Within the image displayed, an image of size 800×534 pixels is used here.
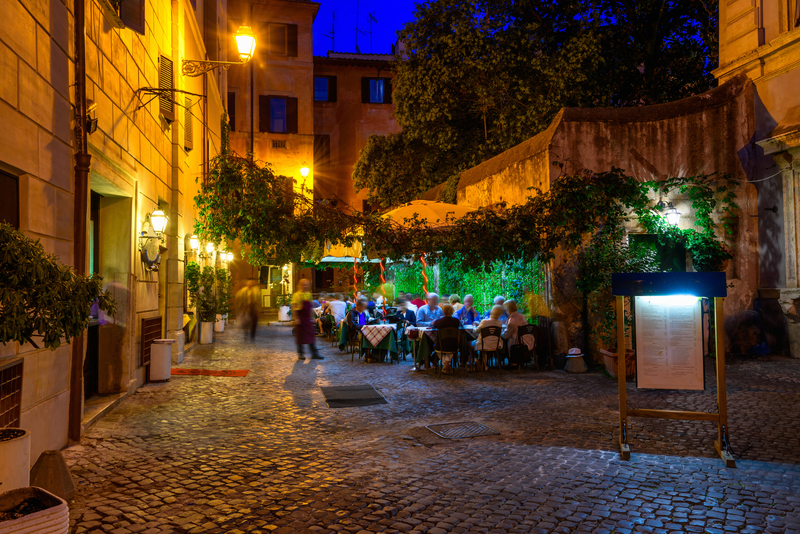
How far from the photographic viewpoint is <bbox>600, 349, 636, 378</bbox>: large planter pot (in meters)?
8.72

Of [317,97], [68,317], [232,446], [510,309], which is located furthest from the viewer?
Result: [317,97]

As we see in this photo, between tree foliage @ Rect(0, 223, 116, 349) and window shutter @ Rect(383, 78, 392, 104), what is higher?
window shutter @ Rect(383, 78, 392, 104)

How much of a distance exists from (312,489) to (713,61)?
755 inches

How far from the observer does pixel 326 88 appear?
31172mm

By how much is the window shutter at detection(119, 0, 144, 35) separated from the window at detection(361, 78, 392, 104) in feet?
77.9

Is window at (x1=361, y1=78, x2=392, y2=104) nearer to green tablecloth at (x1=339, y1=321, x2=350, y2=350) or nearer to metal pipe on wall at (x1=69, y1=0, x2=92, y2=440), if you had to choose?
green tablecloth at (x1=339, y1=321, x2=350, y2=350)

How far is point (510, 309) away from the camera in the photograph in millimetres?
10266

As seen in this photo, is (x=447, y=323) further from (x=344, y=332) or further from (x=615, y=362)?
(x=344, y=332)

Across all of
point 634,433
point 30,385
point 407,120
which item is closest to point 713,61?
point 407,120

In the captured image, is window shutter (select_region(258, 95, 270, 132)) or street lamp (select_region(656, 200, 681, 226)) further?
window shutter (select_region(258, 95, 270, 132))

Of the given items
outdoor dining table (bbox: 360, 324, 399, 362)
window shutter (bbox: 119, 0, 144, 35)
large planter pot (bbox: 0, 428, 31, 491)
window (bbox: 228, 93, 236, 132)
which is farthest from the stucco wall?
large planter pot (bbox: 0, 428, 31, 491)

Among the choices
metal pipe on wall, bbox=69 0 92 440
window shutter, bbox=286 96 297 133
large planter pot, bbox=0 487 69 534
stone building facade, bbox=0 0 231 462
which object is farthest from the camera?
window shutter, bbox=286 96 297 133

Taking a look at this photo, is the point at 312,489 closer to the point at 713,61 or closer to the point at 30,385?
the point at 30,385

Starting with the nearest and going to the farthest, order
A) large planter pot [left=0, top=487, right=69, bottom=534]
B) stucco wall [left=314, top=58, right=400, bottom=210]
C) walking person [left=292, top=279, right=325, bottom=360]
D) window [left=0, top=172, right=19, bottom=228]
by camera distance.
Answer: large planter pot [left=0, top=487, right=69, bottom=534], window [left=0, top=172, right=19, bottom=228], walking person [left=292, top=279, right=325, bottom=360], stucco wall [left=314, top=58, right=400, bottom=210]
